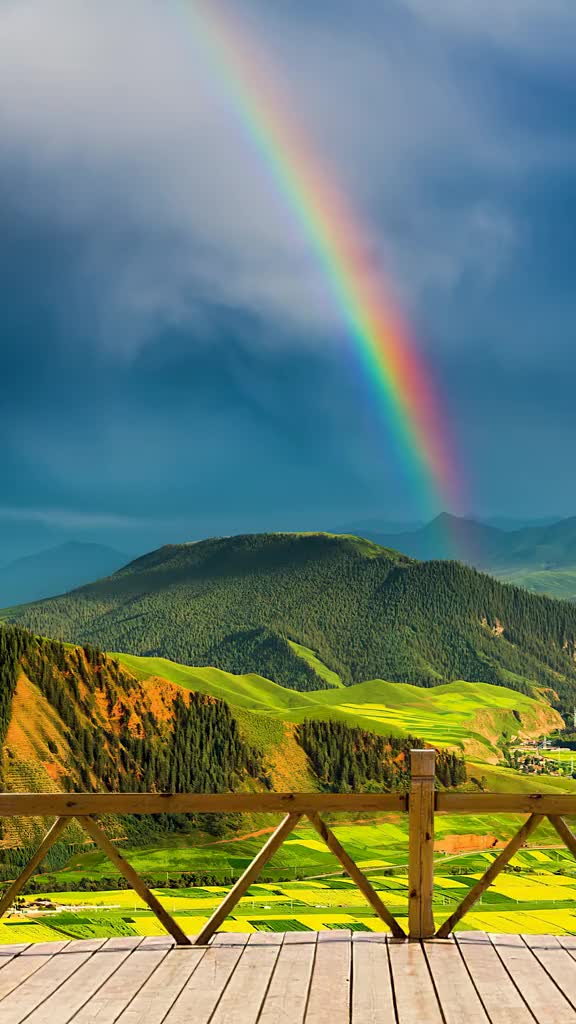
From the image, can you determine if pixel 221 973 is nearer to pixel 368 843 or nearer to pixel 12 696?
pixel 368 843

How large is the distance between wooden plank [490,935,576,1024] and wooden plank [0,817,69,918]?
392 centimetres

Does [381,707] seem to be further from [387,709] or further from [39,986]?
[39,986]

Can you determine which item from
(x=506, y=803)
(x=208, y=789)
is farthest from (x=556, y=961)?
(x=208, y=789)

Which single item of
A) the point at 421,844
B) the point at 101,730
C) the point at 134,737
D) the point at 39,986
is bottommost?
the point at 39,986

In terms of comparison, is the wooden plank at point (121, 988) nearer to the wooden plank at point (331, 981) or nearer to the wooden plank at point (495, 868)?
the wooden plank at point (331, 981)

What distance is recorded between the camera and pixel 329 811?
798cm

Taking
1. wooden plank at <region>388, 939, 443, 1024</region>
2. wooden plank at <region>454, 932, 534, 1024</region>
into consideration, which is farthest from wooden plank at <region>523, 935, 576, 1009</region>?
wooden plank at <region>388, 939, 443, 1024</region>

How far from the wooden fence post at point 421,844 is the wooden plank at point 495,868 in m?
0.19

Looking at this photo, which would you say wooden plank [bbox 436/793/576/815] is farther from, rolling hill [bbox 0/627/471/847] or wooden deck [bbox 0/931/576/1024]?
rolling hill [bbox 0/627/471/847]

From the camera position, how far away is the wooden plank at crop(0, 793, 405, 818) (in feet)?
26.6

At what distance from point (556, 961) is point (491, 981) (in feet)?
2.78

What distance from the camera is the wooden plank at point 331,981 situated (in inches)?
263

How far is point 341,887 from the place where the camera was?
75.2m

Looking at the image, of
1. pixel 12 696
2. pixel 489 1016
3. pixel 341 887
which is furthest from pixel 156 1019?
pixel 12 696
